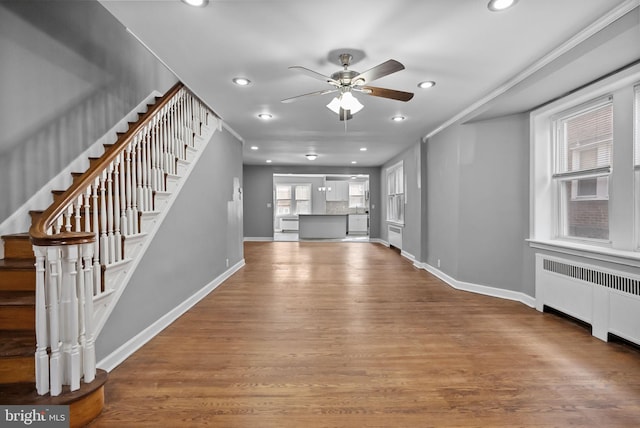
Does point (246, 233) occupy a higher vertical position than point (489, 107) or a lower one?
lower

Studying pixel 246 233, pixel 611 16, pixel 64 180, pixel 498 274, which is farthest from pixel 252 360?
pixel 246 233

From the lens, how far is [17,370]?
1.69 metres

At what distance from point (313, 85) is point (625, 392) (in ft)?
11.6

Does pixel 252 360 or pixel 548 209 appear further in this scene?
pixel 548 209

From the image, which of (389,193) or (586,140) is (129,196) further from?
(389,193)

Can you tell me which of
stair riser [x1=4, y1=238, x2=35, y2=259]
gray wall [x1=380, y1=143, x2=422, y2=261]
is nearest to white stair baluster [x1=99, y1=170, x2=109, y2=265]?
stair riser [x1=4, y1=238, x2=35, y2=259]

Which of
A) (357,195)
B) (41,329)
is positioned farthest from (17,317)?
(357,195)

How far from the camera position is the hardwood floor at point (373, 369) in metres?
1.72

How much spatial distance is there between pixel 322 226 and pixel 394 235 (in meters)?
3.00

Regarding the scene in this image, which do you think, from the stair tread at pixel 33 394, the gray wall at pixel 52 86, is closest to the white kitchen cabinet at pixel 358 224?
the gray wall at pixel 52 86

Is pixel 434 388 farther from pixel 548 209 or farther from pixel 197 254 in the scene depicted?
pixel 197 254

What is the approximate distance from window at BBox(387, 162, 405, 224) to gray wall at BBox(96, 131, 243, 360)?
4.20 meters

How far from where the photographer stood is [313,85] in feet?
10.4

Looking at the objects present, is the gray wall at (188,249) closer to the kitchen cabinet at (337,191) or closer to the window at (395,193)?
the window at (395,193)
